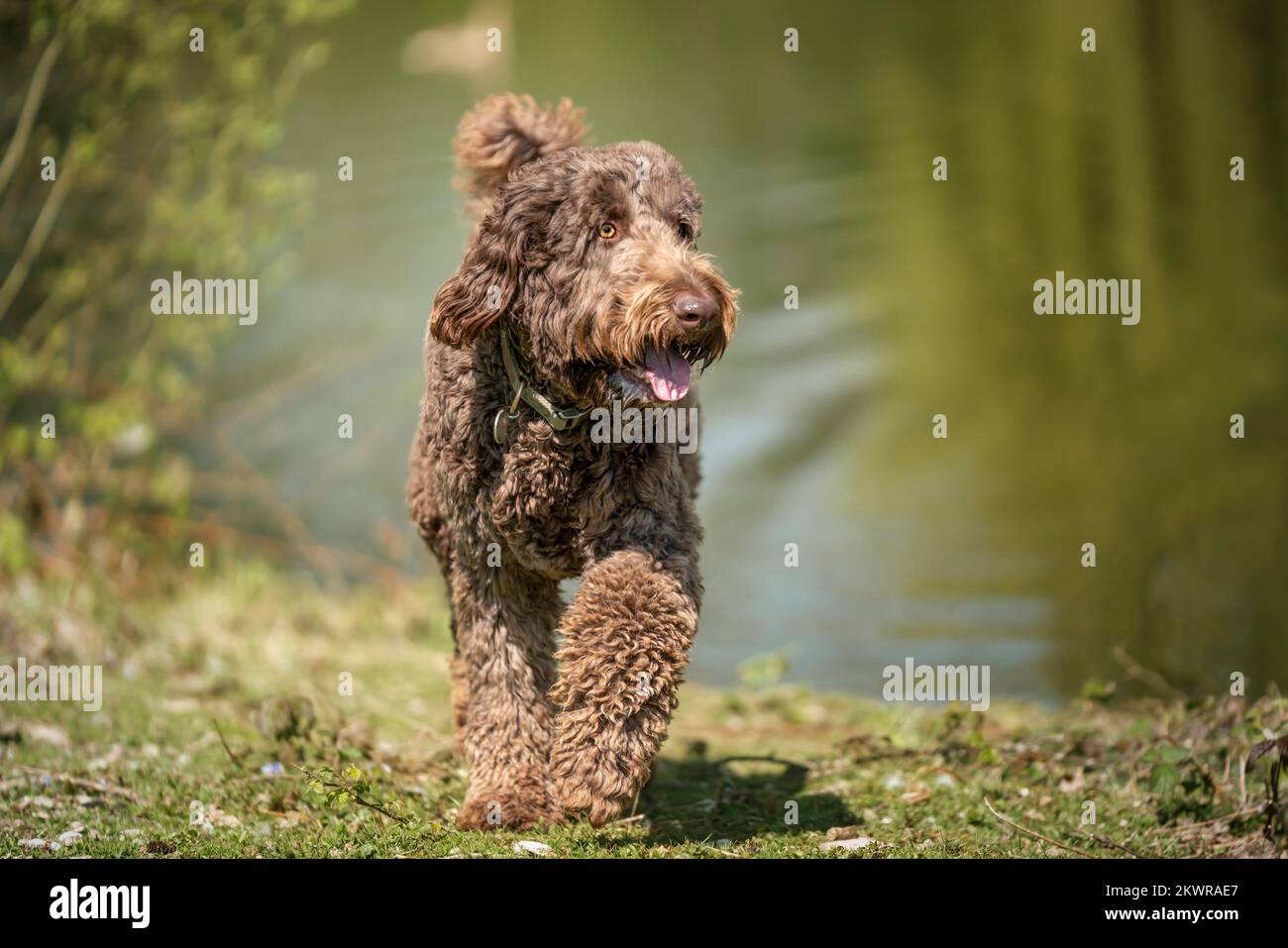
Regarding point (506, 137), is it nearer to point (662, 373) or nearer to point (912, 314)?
point (662, 373)

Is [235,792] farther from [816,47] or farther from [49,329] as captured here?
[816,47]

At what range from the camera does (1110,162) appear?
8.30 meters

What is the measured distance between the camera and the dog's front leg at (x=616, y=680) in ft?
13.8

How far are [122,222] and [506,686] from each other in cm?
580

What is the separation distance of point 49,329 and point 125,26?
1918 millimetres

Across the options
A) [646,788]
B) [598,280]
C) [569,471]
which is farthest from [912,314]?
[598,280]

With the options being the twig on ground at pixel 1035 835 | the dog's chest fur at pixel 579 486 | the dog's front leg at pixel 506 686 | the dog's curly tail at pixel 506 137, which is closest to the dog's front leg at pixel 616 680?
the dog's chest fur at pixel 579 486

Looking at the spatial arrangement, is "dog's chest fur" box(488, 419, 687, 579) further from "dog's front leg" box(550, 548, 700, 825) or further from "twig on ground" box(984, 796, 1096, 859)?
"twig on ground" box(984, 796, 1096, 859)

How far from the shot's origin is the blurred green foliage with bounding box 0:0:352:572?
28.4 feet

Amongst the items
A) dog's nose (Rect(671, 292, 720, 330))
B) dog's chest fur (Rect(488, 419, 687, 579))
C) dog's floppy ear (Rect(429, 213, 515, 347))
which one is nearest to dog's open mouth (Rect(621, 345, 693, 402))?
dog's nose (Rect(671, 292, 720, 330))

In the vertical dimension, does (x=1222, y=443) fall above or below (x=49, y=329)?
below
